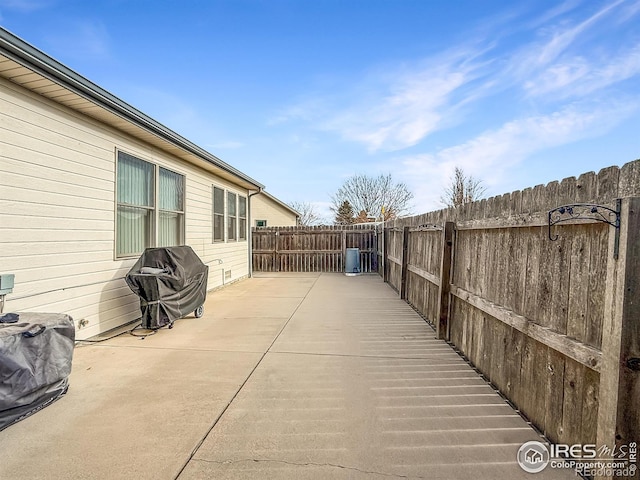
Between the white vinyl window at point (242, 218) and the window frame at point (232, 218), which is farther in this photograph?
the white vinyl window at point (242, 218)

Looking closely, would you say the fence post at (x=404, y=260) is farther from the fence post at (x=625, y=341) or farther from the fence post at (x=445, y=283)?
the fence post at (x=625, y=341)

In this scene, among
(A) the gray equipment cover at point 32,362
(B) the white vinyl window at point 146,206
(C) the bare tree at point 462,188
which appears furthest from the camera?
(C) the bare tree at point 462,188

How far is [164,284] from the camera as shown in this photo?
15.0 ft

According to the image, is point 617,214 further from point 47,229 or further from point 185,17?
point 185,17

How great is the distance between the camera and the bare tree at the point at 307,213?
36.2 meters

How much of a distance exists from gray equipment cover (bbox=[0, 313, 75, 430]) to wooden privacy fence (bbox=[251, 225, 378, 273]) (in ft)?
32.1

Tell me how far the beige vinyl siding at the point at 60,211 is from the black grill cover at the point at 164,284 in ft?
1.64

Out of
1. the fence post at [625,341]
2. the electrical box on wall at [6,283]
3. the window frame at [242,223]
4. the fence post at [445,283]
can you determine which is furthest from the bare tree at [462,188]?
the electrical box on wall at [6,283]

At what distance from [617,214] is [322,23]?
28.1 feet

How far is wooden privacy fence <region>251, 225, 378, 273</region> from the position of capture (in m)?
12.3

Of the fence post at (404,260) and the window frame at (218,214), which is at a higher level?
the window frame at (218,214)

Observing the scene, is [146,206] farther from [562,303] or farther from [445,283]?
[562,303]

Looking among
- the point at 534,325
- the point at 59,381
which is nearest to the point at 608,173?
the point at 534,325

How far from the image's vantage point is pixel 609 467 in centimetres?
153
